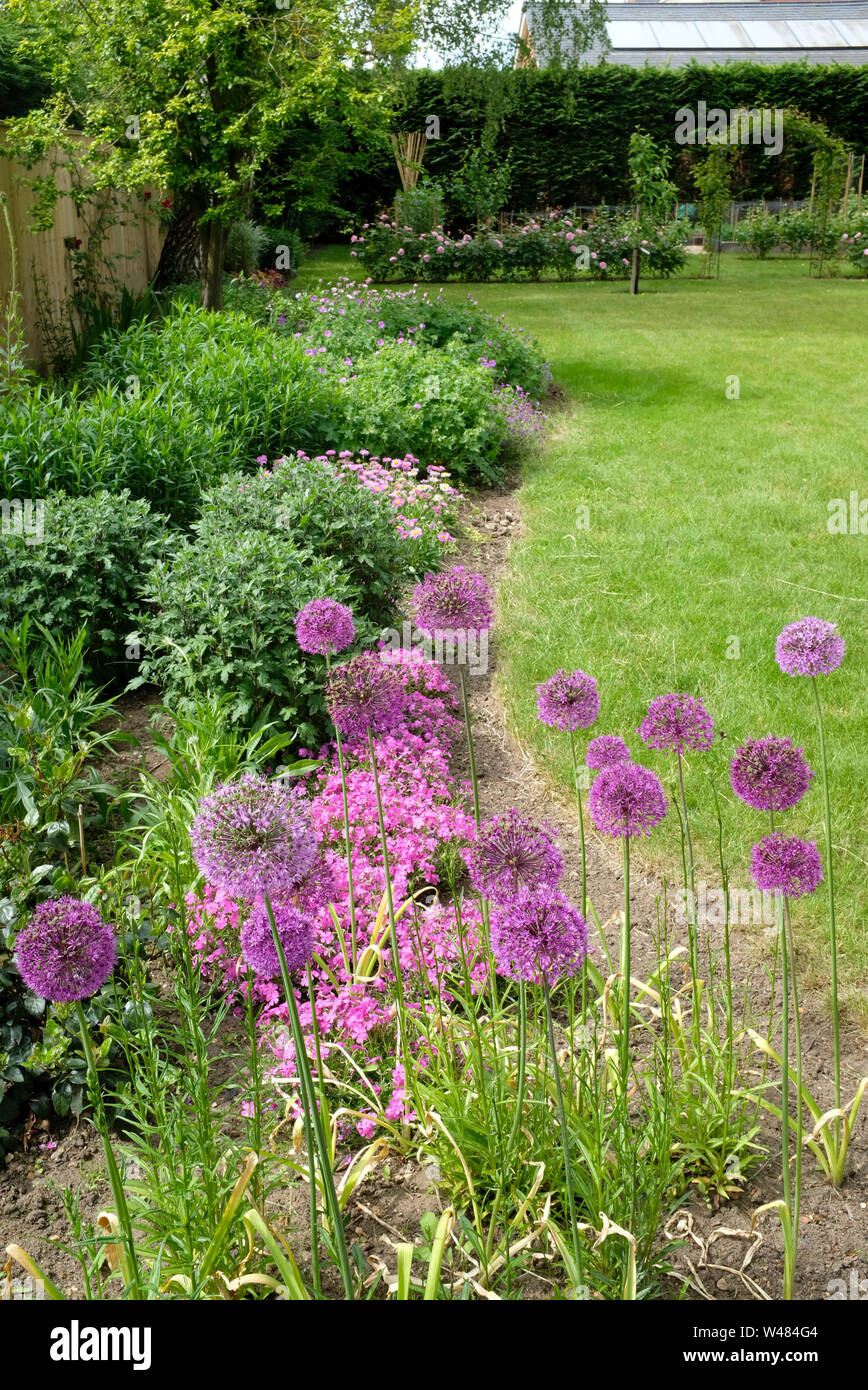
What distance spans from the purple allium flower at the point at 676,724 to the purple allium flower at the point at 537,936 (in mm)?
701

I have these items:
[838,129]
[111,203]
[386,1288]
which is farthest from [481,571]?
[838,129]

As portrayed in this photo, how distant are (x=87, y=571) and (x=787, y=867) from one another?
10.5ft

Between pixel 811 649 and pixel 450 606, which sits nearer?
pixel 811 649

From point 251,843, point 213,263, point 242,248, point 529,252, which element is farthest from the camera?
point 529,252

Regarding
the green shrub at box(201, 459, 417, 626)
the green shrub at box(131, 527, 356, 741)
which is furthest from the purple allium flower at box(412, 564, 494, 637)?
the green shrub at box(201, 459, 417, 626)

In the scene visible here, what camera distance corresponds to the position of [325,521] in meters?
4.40

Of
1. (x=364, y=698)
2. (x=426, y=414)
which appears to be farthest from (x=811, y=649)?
(x=426, y=414)

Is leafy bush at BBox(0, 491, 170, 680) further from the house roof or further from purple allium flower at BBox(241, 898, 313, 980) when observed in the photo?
the house roof

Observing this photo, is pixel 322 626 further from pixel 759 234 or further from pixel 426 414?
pixel 759 234

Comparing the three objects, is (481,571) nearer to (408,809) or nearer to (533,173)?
(408,809)

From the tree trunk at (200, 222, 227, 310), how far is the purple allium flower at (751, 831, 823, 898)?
28.4 feet

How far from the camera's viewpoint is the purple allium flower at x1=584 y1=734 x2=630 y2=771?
6.37 ft

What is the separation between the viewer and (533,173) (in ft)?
71.7

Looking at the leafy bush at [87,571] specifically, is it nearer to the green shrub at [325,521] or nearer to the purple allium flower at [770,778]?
the green shrub at [325,521]
